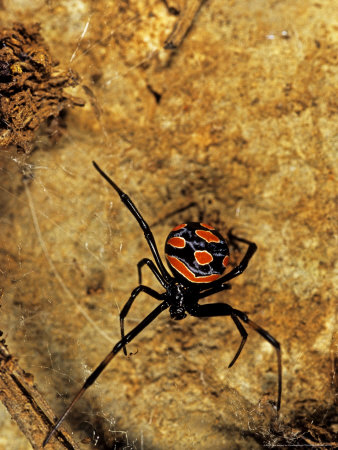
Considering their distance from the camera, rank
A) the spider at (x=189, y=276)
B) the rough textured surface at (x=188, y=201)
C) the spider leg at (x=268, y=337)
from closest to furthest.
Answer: the spider leg at (x=268, y=337) → the spider at (x=189, y=276) → the rough textured surface at (x=188, y=201)

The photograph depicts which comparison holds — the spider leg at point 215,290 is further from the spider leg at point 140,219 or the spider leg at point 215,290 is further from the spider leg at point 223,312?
the spider leg at point 140,219

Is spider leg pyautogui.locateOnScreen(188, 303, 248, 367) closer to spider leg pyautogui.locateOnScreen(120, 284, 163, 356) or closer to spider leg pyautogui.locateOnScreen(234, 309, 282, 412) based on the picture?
spider leg pyautogui.locateOnScreen(234, 309, 282, 412)

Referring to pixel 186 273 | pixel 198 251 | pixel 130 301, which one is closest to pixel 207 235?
pixel 198 251

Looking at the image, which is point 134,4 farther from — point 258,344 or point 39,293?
point 258,344

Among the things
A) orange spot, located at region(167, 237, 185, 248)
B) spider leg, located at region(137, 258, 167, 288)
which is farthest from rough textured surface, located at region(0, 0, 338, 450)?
orange spot, located at region(167, 237, 185, 248)

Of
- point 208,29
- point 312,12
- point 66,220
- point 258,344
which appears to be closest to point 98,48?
point 208,29

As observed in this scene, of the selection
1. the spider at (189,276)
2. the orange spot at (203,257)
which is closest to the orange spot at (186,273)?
the spider at (189,276)

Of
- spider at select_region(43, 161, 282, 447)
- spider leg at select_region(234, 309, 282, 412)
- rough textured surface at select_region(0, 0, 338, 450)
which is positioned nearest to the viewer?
spider leg at select_region(234, 309, 282, 412)

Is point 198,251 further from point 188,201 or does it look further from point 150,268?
point 188,201
